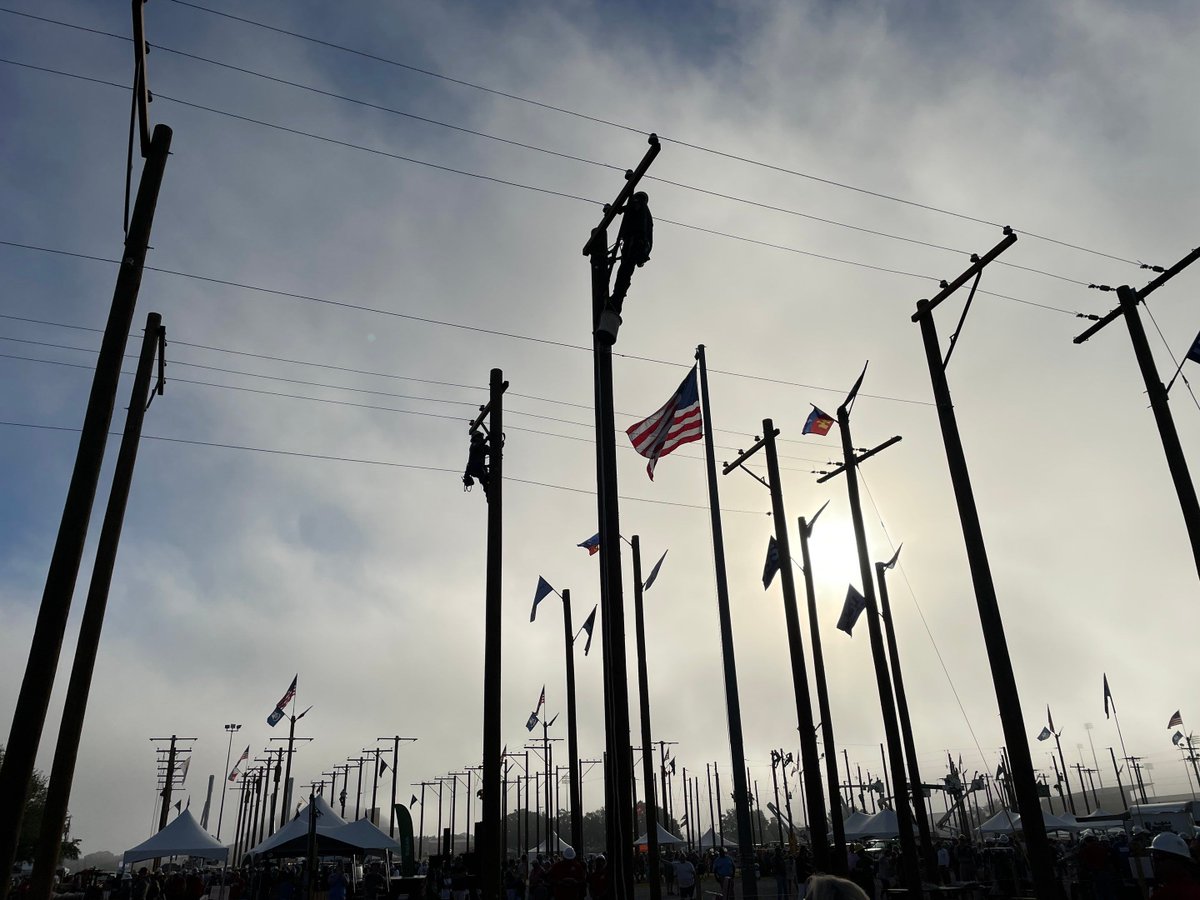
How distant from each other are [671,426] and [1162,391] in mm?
9332

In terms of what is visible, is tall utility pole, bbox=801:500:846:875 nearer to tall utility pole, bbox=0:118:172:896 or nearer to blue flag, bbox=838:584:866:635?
blue flag, bbox=838:584:866:635

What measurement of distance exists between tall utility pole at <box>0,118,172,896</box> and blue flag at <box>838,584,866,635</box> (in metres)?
17.2

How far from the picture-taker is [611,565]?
29.0ft

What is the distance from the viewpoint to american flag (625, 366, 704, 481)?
1515 cm

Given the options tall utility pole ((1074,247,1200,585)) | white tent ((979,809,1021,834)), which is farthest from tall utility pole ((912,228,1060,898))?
white tent ((979,809,1021,834))

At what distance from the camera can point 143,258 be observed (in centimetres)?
1017

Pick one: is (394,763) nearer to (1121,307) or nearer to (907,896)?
(907,896)

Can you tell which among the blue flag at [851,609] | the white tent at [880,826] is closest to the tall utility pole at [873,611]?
the blue flag at [851,609]

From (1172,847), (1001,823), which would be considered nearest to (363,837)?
(1172,847)

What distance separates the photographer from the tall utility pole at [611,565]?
8219mm

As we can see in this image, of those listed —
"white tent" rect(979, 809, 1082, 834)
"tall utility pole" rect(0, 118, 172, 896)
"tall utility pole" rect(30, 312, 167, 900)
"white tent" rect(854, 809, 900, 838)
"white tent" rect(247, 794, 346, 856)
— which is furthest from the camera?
"white tent" rect(854, 809, 900, 838)

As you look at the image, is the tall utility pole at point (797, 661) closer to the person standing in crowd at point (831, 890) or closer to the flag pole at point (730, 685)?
the flag pole at point (730, 685)

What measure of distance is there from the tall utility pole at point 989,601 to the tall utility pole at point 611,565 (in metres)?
6.75

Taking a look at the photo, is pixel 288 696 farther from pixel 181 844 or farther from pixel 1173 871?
pixel 1173 871
